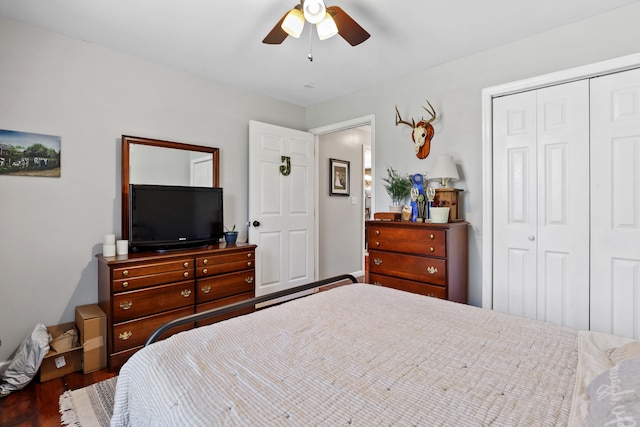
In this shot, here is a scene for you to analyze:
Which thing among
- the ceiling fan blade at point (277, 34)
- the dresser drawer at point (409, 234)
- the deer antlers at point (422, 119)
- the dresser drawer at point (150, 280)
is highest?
the ceiling fan blade at point (277, 34)

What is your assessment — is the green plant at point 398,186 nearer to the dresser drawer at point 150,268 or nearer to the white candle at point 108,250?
the dresser drawer at point 150,268

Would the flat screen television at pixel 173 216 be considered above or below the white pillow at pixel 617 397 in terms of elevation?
above

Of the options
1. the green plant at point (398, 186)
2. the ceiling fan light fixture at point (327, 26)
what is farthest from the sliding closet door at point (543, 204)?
the ceiling fan light fixture at point (327, 26)

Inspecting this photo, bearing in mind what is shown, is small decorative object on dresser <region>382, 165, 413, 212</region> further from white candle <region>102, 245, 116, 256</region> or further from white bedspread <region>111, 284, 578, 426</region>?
white candle <region>102, 245, 116, 256</region>

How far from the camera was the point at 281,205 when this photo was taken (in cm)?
390

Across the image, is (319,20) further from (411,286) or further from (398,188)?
(411,286)

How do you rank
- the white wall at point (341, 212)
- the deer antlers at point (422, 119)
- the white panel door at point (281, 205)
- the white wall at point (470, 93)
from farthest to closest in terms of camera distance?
the white wall at point (341, 212) < the white panel door at point (281, 205) < the deer antlers at point (422, 119) < the white wall at point (470, 93)

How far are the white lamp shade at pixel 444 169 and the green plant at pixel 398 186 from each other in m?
0.35

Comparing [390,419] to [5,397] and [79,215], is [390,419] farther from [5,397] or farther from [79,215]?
[79,215]

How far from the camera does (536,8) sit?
2209 mm

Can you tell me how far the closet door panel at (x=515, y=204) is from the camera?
2.57 meters

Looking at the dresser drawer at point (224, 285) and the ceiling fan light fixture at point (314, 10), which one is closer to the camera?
the ceiling fan light fixture at point (314, 10)

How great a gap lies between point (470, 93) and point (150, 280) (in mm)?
3156

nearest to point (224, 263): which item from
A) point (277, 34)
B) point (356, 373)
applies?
point (277, 34)
